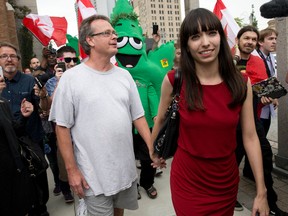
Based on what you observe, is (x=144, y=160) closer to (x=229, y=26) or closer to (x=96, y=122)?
(x=96, y=122)

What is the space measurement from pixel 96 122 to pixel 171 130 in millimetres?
540

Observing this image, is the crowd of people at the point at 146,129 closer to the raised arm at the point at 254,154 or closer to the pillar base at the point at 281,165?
the raised arm at the point at 254,154

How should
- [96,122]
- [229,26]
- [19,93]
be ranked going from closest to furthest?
[96,122] → [19,93] → [229,26]

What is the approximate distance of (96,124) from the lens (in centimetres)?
193

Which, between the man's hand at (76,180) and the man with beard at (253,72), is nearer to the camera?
the man's hand at (76,180)

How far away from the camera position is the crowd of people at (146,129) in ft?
5.28

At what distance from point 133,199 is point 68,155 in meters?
0.65

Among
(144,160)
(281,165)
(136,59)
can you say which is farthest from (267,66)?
(144,160)

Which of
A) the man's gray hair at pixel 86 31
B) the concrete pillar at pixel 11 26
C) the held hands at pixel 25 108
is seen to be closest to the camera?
the man's gray hair at pixel 86 31

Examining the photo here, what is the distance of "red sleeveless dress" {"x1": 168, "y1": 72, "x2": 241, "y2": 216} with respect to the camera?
1.58m

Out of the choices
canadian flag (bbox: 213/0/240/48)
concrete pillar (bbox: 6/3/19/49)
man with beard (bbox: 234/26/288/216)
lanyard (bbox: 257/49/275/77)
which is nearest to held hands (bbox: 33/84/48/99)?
man with beard (bbox: 234/26/288/216)

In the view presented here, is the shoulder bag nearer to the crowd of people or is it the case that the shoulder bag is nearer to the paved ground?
the crowd of people

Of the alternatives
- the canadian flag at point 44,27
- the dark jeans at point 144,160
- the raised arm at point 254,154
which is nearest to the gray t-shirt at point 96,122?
the raised arm at point 254,154

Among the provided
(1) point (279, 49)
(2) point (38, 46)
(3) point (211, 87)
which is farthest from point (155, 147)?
(2) point (38, 46)
